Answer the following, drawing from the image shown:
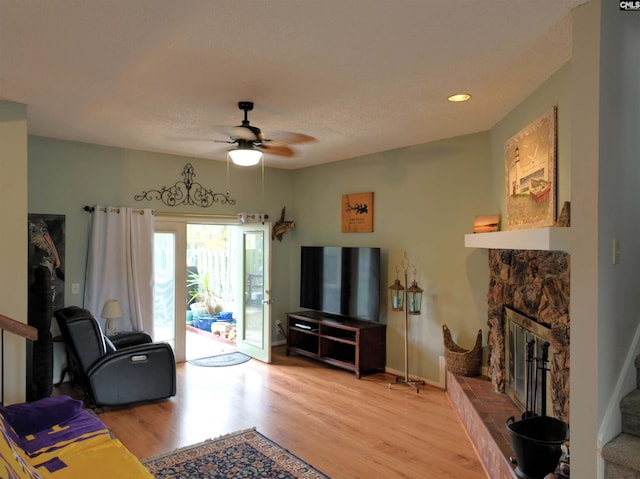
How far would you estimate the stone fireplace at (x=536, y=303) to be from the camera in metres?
2.57

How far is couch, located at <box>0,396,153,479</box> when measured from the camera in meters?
2.09

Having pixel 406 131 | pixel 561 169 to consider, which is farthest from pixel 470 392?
pixel 406 131

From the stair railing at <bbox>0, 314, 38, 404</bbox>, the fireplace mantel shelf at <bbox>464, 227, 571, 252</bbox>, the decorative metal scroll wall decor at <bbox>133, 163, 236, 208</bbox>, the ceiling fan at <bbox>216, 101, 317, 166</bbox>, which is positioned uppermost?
the ceiling fan at <bbox>216, 101, 317, 166</bbox>

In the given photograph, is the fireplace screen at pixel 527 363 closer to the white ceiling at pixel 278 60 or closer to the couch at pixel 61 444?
the white ceiling at pixel 278 60

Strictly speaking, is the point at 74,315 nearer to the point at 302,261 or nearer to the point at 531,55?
the point at 302,261

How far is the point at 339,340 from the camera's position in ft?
17.3

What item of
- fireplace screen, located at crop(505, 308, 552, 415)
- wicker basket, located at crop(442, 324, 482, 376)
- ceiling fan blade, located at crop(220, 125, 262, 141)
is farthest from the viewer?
wicker basket, located at crop(442, 324, 482, 376)

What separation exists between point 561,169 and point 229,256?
23.7ft

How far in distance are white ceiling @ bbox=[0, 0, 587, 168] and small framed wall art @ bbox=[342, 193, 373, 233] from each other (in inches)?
56.9

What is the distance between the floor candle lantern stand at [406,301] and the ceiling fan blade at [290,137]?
1.70 metres

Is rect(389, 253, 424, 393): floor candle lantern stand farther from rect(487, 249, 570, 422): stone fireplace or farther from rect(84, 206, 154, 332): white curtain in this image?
rect(84, 206, 154, 332): white curtain

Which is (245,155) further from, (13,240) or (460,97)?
(13,240)

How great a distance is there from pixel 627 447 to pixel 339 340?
355 centimetres

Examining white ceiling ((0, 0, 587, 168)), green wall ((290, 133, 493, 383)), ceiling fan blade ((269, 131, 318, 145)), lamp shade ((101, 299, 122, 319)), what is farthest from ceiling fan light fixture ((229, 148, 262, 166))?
lamp shade ((101, 299, 122, 319))
